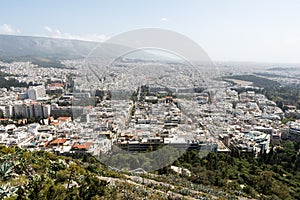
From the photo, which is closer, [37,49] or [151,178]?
[151,178]

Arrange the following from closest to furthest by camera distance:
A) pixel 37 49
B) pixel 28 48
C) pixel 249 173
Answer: pixel 249 173 < pixel 37 49 < pixel 28 48

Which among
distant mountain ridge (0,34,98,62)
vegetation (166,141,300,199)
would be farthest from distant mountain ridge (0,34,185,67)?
vegetation (166,141,300,199)

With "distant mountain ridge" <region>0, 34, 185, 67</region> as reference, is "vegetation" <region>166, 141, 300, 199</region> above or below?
below

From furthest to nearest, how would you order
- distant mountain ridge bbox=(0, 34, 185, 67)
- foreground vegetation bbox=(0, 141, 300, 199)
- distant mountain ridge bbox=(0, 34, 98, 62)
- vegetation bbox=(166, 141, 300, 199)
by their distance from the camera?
distant mountain ridge bbox=(0, 34, 98, 62) < distant mountain ridge bbox=(0, 34, 185, 67) < vegetation bbox=(166, 141, 300, 199) < foreground vegetation bbox=(0, 141, 300, 199)

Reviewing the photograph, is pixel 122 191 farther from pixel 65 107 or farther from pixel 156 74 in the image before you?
pixel 65 107

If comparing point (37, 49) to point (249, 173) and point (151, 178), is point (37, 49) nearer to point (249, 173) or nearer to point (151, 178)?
point (249, 173)

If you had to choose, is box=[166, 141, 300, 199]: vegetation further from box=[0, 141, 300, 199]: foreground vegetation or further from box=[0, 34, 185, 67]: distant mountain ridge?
Answer: box=[0, 34, 185, 67]: distant mountain ridge

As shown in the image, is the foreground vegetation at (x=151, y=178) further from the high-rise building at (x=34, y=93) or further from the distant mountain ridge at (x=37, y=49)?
the distant mountain ridge at (x=37, y=49)

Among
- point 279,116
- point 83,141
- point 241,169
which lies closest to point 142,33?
point 83,141

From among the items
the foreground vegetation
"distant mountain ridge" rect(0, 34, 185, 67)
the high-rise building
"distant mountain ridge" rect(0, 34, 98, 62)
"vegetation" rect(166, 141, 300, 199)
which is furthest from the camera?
"distant mountain ridge" rect(0, 34, 98, 62)

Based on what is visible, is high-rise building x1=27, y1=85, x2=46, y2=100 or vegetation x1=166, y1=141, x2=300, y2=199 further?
high-rise building x1=27, y1=85, x2=46, y2=100

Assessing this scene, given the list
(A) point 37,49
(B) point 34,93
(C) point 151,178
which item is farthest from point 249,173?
(A) point 37,49
